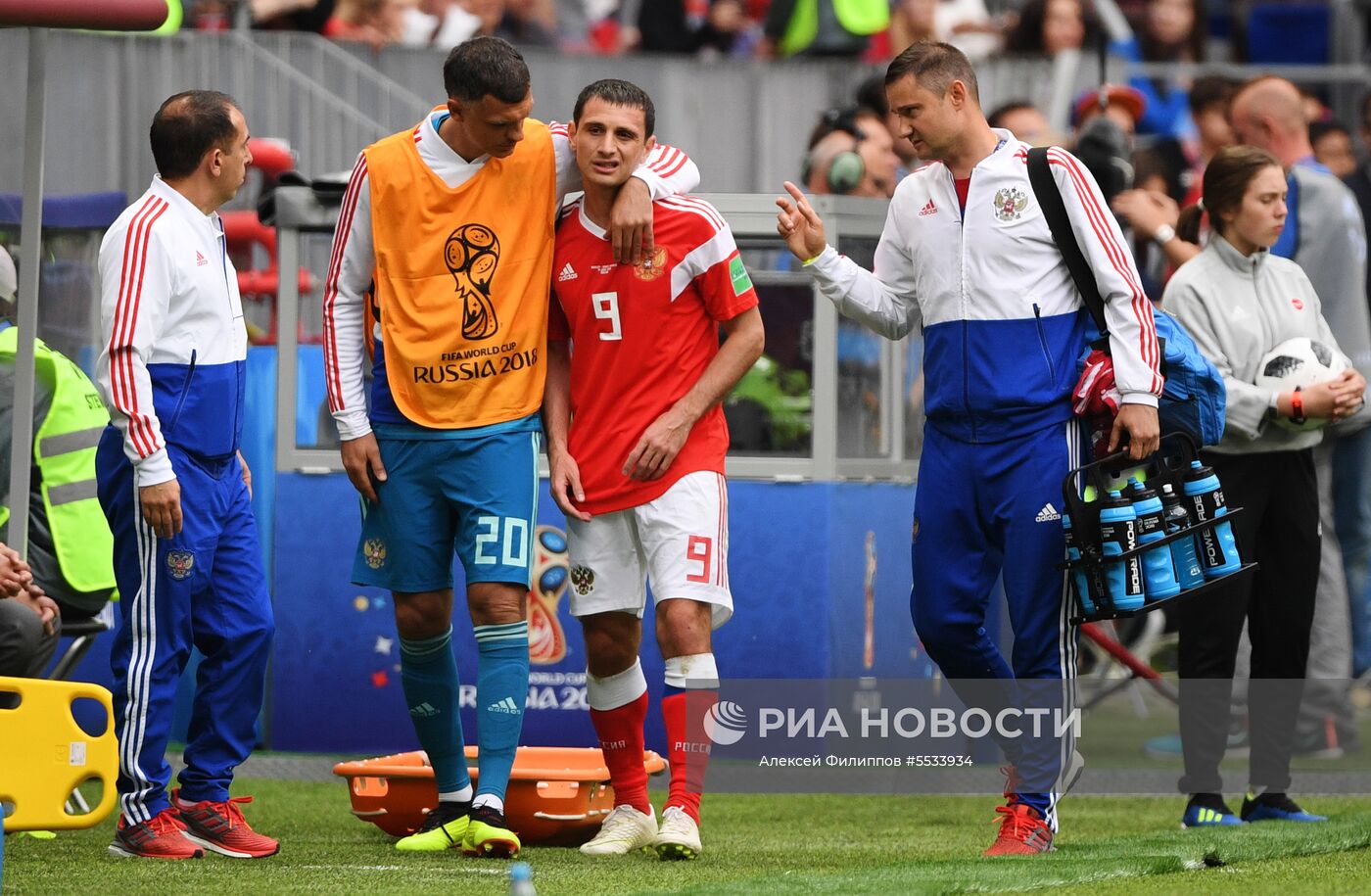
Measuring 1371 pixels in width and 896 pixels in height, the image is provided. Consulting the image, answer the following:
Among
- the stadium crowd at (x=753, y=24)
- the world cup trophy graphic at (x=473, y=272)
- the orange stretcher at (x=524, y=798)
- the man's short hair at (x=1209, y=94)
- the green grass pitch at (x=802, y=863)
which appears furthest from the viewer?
the stadium crowd at (x=753, y=24)

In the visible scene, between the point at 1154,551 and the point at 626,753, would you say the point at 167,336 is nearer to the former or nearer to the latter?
the point at 626,753

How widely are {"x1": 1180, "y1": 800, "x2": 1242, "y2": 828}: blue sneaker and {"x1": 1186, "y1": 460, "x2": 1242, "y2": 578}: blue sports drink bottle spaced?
44.3 inches

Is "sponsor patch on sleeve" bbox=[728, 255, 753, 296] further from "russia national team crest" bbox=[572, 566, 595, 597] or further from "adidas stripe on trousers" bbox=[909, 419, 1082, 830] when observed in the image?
"russia national team crest" bbox=[572, 566, 595, 597]

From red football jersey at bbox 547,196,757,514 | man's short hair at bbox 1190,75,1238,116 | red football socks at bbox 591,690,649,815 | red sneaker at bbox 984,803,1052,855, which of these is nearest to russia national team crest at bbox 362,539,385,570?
red football jersey at bbox 547,196,757,514

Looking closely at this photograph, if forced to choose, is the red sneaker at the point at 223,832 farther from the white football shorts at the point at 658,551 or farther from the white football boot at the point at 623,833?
the white football shorts at the point at 658,551

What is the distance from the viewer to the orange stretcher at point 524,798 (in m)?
6.48

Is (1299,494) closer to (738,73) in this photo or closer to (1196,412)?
(1196,412)

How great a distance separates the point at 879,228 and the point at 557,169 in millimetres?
2657

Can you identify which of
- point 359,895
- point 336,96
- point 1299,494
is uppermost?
point 336,96

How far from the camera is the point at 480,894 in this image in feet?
17.0

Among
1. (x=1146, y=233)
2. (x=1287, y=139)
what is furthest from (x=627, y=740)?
(x=1287, y=139)

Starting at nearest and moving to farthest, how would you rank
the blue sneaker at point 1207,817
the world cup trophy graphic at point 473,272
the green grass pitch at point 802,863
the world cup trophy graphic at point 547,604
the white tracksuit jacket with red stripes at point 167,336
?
the green grass pitch at point 802,863 < the white tracksuit jacket with red stripes at point 167,336 < the world cup trophy graphic at point 473,272 < the blue sneaker at point 1207,817 < the world cup trophy graphic at point 547,604

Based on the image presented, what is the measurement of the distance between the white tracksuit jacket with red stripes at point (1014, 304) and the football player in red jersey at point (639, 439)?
1.85ft

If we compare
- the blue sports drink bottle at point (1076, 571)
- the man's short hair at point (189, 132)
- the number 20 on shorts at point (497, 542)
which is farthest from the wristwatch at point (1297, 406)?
the man's short hair at point (189, 132)
